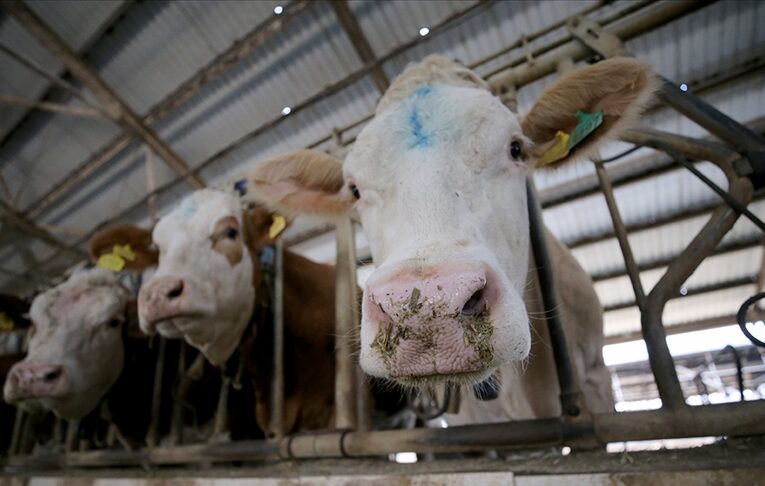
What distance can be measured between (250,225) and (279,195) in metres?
0.76

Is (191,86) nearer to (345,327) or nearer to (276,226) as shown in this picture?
(276,226)

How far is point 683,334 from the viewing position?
14.3m

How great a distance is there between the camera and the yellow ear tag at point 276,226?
3003mm

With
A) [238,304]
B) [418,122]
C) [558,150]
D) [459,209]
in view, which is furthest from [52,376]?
[558,150]

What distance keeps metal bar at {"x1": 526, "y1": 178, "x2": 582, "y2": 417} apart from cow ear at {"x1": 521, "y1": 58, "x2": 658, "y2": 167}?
0.66ft

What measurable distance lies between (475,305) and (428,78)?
147 centimetres

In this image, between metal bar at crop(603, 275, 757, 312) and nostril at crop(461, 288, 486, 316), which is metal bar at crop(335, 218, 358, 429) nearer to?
nostril at crop(461, 288, 486, 316)

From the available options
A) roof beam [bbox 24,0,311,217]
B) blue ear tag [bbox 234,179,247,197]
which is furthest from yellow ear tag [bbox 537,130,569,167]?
roof beam [bbox 24,0,311,217]

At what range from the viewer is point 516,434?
1390 millimetres

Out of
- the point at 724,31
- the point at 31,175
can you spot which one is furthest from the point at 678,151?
the point at 31,175

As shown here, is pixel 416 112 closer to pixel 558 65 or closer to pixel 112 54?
pixel 558 65

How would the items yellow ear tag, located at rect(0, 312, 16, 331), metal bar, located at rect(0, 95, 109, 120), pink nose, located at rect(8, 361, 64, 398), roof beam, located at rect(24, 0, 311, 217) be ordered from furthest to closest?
1. metal bar, located at rect(0, 95, 109, 120)
2. roof beam, located at rect(24, 0, 311, 217)
3. yellow ear tag, located at rect(0, 312, 16, 331)
4. pink nose, located at rect(8, 361, 64, 398)

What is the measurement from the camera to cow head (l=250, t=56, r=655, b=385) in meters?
0.94

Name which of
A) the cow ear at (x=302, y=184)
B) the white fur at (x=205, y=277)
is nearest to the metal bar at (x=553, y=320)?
the cow ear at (x=302, y=184)
